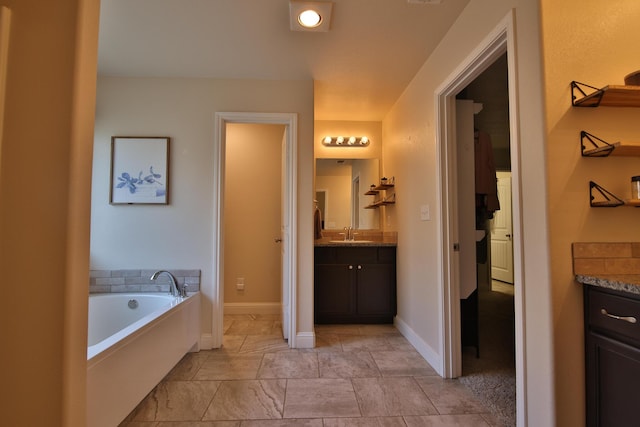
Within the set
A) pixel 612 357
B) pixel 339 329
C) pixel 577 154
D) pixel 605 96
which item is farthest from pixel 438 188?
pixel 339 329

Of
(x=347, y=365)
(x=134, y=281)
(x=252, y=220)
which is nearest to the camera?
(x=347, y=365)

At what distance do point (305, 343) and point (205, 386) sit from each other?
889 millimetres

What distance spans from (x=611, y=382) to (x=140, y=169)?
125 inches

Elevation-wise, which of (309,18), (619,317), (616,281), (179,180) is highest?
(309,18)

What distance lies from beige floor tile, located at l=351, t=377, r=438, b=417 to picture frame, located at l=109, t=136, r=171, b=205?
7.10 ft

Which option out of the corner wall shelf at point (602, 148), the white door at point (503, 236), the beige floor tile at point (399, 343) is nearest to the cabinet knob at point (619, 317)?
the corner wall shelf at point (602, 148)

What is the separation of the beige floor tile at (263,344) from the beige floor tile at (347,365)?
397mm

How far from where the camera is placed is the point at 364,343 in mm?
2676

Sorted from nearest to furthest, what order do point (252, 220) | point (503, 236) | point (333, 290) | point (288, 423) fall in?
point (288, 423) → point (333, 290) → point (252, 220) → point (503, 236)

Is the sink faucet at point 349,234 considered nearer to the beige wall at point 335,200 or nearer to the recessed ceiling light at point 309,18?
the beige wall at point 335,200

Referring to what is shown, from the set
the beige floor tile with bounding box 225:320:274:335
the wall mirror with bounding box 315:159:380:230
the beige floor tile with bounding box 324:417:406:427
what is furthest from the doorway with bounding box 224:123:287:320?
the beige floor tile with bounding box 324:417:406:427

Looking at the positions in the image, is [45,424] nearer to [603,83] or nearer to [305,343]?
[305,343]

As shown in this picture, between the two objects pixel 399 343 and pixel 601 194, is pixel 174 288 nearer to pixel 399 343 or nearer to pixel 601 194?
pixel 399 343

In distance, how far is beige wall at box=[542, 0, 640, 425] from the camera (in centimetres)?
118
